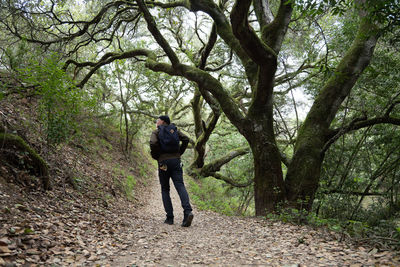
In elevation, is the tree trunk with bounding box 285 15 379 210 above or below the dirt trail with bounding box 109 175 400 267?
above

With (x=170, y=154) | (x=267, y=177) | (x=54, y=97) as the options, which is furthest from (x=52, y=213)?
(x=267, y=177)

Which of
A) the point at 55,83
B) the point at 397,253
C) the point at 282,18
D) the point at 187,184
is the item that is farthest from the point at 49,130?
the point at 187,184

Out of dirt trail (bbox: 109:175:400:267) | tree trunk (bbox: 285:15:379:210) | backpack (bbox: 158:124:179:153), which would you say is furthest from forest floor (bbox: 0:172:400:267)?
backpack (bbox: 158:124:179:153)

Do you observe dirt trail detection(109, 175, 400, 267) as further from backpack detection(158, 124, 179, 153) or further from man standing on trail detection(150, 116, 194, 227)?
backpack detection(158, 124, 179, 153)

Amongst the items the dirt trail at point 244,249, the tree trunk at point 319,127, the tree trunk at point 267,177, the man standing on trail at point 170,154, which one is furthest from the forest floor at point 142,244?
the tree trunk at point 319,127

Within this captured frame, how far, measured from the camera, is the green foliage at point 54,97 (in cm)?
425

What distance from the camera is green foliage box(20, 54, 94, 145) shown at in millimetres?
4246

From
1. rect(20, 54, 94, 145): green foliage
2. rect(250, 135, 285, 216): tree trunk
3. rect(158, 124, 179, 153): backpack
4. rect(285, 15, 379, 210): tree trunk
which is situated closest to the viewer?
rect(20, 54, 94, 145): green foliage

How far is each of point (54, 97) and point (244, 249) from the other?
161 inches

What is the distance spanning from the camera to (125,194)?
25.6 feet

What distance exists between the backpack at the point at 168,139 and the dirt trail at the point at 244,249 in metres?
1.62

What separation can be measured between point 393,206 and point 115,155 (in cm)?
1073

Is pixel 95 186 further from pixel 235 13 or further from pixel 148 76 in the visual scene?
pixel 148 76

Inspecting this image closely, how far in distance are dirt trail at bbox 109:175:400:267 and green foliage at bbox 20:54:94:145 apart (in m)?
2.39
